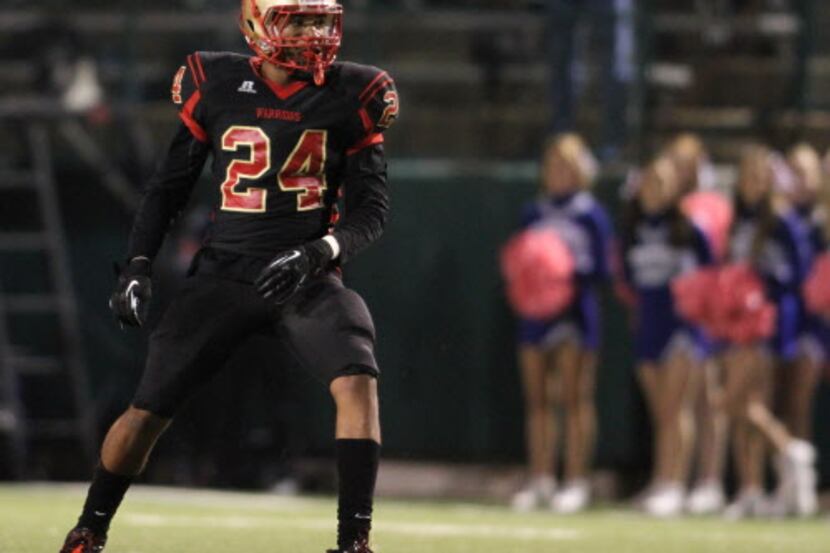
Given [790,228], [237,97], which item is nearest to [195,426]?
[790,228]

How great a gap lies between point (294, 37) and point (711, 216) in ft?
21.3

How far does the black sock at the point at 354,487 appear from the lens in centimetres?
652

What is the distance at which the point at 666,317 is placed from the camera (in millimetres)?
12633

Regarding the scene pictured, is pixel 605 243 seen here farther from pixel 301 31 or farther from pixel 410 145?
pixel 301 31

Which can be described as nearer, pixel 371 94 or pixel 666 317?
pixel 371 94

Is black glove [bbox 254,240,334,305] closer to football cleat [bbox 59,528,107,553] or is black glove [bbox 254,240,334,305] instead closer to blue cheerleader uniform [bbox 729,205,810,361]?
football cleat [bbox 59,528,107,553]

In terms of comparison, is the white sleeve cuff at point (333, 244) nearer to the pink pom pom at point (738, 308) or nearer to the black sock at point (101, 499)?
the black sock at point (101, 499)

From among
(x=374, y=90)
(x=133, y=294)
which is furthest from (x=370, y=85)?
(x=133, y=294)

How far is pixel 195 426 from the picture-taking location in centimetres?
1316

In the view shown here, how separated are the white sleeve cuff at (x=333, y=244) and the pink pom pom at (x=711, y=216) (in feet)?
20.3

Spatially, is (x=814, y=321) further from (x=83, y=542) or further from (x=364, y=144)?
(x=83, y=542)

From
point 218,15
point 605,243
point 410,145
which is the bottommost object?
point 605,243

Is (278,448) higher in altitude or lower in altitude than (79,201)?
lower

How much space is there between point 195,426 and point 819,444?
3.83 m
